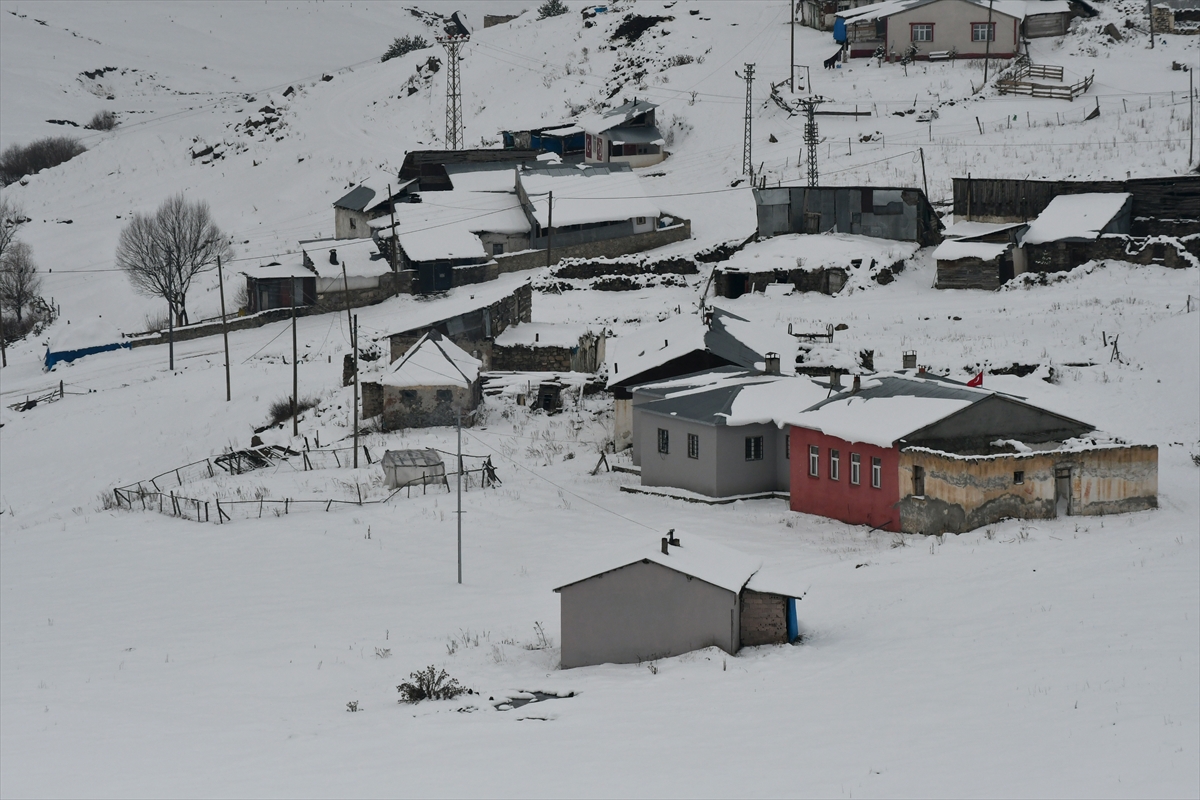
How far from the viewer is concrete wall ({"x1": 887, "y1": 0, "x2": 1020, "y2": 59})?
75688mm

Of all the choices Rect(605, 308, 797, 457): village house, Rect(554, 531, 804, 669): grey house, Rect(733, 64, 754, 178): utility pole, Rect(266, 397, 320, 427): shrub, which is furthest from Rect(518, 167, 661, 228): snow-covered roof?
Rect(554, 531, 804, 669): grey house

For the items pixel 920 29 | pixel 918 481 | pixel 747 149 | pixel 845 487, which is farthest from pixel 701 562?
pixel 920 29

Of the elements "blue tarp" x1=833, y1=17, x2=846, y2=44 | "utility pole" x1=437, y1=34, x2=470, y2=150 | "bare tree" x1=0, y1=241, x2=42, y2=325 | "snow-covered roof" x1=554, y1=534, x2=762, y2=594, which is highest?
"blue tarp" x1=833, y1=17, x2=846, y2=44

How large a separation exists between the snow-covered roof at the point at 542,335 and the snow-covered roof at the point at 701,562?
2362 cm

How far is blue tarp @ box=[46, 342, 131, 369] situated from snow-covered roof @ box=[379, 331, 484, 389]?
2025cm

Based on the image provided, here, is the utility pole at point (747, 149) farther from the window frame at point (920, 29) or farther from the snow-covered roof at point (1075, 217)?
the snow-covered roof at point (1075, 217)

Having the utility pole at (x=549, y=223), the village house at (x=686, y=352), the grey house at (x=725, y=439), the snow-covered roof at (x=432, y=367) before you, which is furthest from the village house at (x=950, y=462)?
the utility pole at (x=549, y=223)

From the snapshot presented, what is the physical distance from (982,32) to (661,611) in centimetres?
6049

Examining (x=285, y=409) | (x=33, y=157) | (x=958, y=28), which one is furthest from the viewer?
(x=33, y=157)

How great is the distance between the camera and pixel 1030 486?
95.8 ft

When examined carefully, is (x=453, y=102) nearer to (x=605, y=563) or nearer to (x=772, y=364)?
(x=772, y=364)

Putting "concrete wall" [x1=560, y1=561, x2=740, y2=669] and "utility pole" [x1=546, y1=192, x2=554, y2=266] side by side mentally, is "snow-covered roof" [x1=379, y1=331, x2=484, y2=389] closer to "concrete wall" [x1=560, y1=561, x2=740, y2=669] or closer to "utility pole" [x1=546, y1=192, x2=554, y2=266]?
"utility pole" [x1=546, y1=192, x2=554, y2=266]

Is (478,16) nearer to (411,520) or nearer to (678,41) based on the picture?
(678,41)

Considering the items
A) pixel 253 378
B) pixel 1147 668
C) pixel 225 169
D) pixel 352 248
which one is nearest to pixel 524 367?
pixel 253 378
